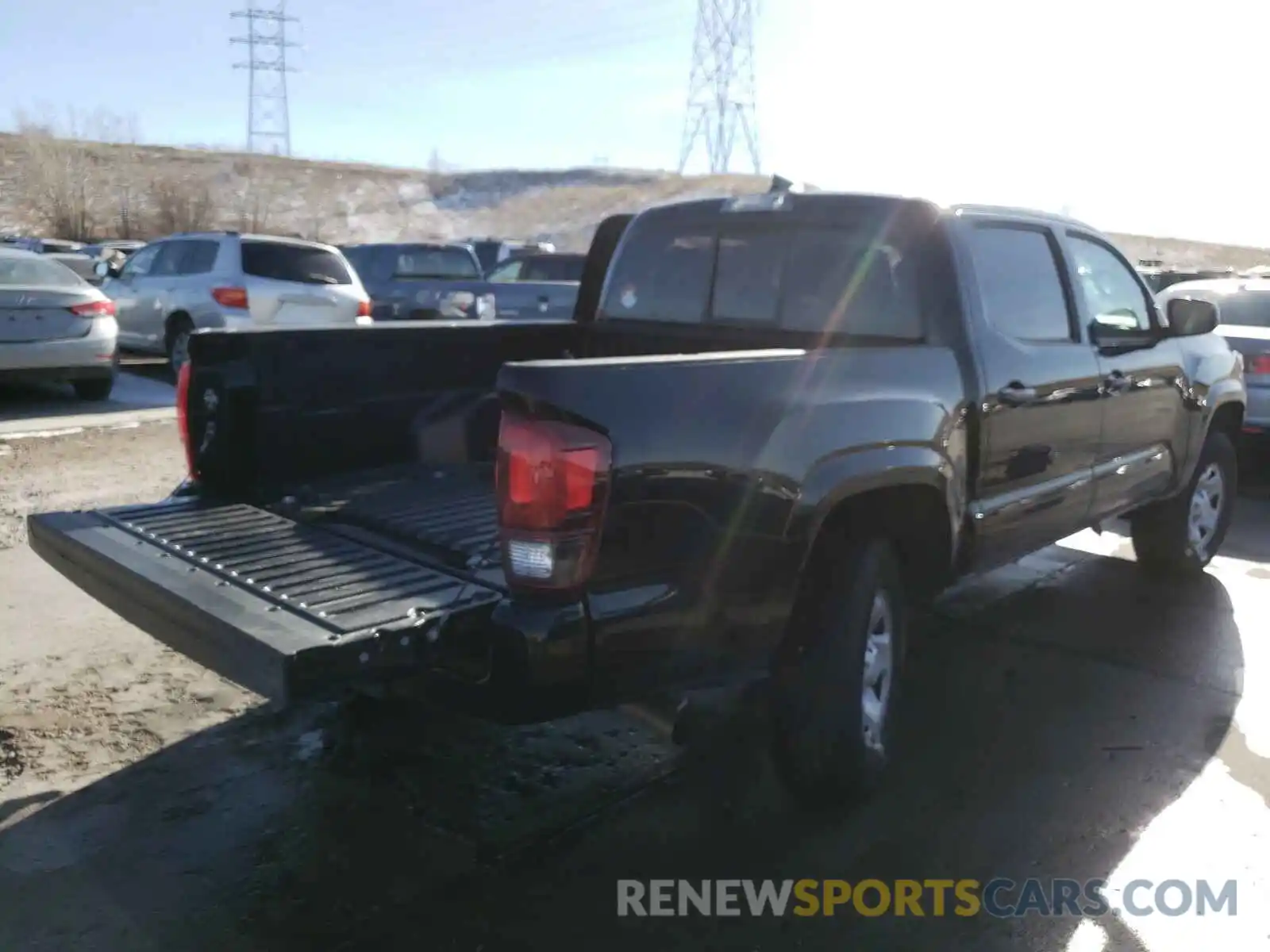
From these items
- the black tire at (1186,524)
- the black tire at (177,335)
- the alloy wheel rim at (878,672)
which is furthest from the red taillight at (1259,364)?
the black tire at (177,335)

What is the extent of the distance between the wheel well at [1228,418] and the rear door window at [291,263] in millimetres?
9539

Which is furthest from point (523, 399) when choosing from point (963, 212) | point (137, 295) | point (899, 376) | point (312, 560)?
point (137, 295)

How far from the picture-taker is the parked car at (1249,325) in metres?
8.84

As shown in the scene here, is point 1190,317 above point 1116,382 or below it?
above

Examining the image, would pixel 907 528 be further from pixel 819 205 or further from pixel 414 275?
pixel 414 275

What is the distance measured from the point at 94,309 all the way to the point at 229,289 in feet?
5.59

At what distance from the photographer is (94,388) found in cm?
1140

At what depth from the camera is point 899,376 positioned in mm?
3553

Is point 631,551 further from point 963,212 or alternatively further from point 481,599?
point 963,212

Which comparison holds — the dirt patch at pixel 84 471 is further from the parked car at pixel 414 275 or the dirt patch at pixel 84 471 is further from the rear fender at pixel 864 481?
the parked car at pixel 414 275

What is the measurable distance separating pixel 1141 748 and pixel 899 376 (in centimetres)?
176

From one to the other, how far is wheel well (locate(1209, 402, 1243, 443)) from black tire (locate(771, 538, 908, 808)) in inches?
147

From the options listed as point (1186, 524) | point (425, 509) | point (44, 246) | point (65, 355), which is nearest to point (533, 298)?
point (65, 355)

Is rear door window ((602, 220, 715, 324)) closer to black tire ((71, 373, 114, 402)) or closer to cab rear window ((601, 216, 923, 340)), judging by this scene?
cab rear window ((601, 216, 923, 340))
